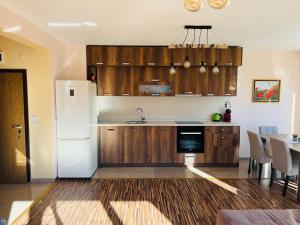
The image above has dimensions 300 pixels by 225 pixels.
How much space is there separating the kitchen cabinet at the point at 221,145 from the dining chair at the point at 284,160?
3.82 ft

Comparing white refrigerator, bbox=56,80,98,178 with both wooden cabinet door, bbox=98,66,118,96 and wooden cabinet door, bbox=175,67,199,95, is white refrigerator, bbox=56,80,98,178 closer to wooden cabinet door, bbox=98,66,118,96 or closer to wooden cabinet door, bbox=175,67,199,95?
wooden cabinet door, bbox=98,66,118,96

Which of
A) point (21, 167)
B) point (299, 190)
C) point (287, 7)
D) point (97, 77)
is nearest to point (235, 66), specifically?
point (287, 7)

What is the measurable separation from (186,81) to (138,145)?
1769 mm

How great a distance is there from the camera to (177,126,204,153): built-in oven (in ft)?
16.0

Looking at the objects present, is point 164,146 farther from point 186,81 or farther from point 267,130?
point 267,130

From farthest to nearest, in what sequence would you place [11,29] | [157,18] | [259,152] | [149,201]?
[259,152] < [149,201] < [157,18] < [11,29]

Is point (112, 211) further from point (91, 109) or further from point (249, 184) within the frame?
point (249, 184)

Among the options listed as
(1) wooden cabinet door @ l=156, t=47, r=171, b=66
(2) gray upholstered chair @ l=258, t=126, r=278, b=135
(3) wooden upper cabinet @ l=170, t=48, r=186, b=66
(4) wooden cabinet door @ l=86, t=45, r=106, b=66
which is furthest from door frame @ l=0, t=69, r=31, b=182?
(2) gray upholstered chair @ l=258, t=126, r=278, b=135

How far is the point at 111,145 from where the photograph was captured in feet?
16.0

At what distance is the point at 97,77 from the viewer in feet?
16.2

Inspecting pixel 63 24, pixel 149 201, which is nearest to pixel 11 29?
pixel 63 24

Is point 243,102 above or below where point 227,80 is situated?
below

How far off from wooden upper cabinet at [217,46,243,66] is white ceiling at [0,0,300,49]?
506 millimetres

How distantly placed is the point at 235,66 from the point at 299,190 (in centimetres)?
274
